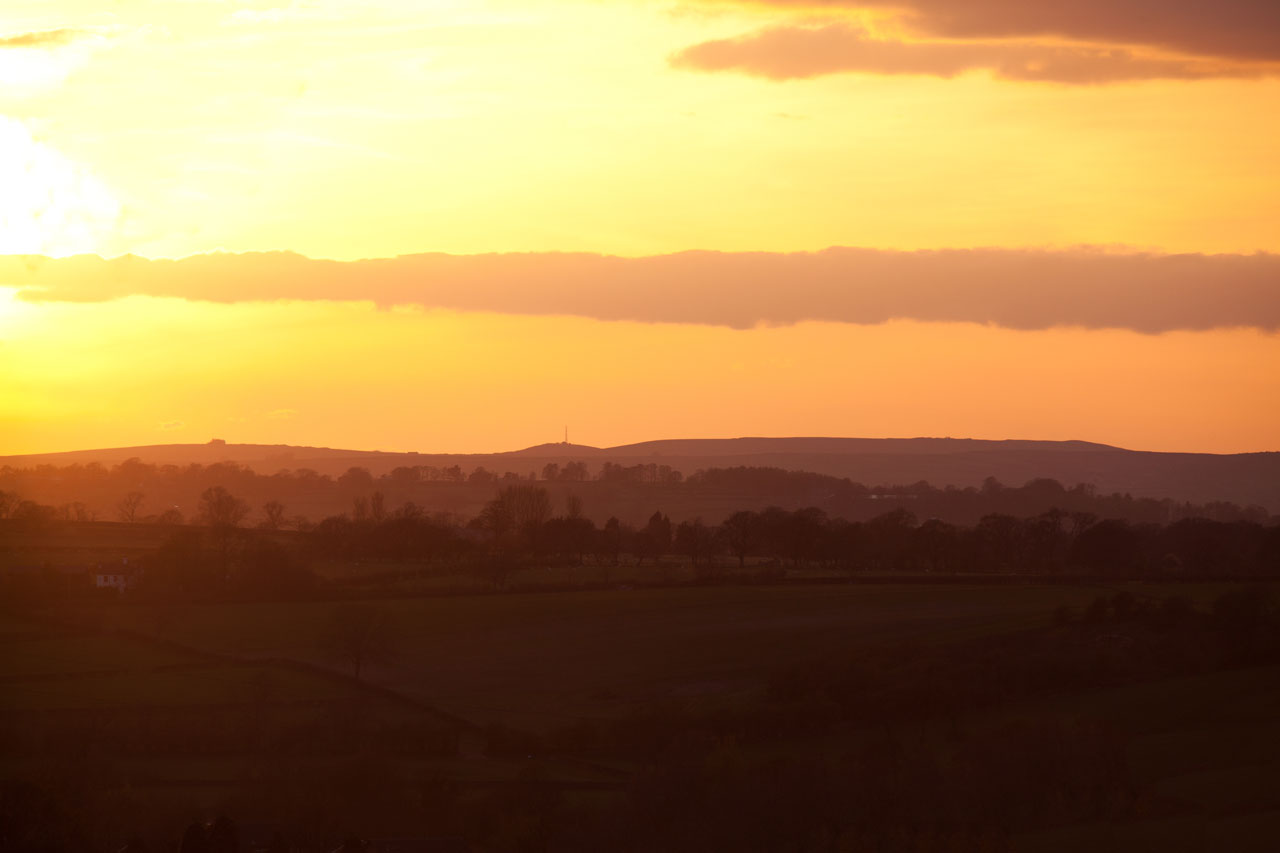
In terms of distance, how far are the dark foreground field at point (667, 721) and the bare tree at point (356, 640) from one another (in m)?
0.19

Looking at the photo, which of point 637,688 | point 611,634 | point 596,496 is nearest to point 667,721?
point 637,688

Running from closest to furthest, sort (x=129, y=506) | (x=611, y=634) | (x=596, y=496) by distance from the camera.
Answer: (x=611, y=634), (x=129, y=506), (x=596, y=496)

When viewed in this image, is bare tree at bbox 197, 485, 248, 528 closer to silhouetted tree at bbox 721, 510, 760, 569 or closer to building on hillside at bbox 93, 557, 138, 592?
building on hillside at bbox 93, 557, 138, 592

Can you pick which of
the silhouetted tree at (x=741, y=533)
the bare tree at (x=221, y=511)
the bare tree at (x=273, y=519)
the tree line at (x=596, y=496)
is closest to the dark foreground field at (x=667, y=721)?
the silhouetted tree at (x=741, y=533)

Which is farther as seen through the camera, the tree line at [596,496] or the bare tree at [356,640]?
the tree line at [596,496]

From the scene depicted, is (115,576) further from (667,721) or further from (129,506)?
(129,506)

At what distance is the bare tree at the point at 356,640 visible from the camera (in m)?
61.0

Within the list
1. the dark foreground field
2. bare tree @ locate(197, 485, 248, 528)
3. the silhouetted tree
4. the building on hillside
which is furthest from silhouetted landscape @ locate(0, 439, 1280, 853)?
bare tree @ locate(197, 485, 248, 528)

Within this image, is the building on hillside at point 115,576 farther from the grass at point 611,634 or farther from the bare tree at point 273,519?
the bare tree at point 273,519

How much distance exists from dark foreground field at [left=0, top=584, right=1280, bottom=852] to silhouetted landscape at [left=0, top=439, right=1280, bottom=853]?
0.16 m

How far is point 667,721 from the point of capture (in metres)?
48.6

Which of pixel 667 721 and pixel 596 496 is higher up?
pixel 596 496

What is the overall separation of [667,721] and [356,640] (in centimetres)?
1895

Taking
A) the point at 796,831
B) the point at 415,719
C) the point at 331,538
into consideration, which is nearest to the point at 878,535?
the point at 331,538
